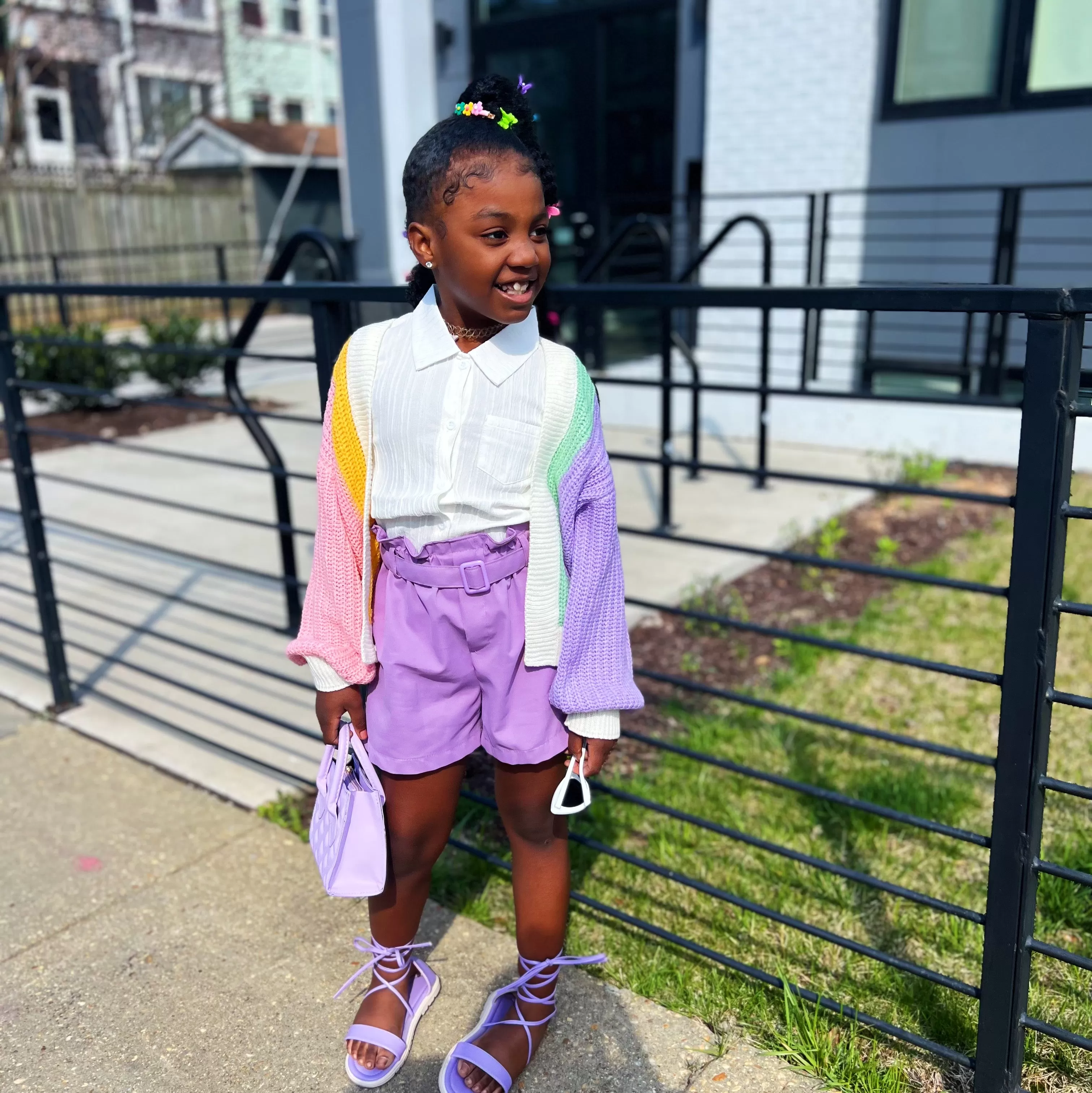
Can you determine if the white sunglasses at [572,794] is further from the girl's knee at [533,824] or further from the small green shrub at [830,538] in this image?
the small green shrub at [830,538]

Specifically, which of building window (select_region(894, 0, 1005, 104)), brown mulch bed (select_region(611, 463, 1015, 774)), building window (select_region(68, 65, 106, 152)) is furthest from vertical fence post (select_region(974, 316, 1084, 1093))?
building window (select_region(68, 65, 106, 152))

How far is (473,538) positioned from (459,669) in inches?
8.5

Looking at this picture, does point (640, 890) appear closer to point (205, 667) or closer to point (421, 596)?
point (421, 596)

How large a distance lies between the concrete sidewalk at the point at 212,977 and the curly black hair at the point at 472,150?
4.85 ft

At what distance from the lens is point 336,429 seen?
1.79 m

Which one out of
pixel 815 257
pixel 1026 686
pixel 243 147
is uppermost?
pixel 243 147

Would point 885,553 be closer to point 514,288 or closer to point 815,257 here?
point 815,257

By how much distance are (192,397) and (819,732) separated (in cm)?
744

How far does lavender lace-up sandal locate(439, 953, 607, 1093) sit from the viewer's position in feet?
6.06

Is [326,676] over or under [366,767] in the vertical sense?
over

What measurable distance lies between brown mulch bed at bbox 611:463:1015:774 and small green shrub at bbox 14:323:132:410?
211 inches

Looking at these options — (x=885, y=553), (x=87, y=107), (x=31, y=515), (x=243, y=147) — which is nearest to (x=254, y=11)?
(x=87, y=107)

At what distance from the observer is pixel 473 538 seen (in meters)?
1.70

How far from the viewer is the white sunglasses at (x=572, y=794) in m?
1.72
